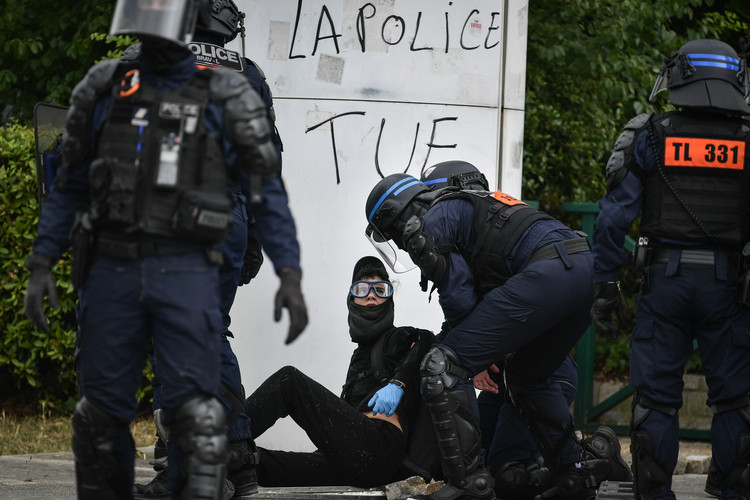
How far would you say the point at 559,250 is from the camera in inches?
191

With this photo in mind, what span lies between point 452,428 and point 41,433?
3151 mm

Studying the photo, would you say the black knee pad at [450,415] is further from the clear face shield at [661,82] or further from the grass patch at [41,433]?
the grass patch at [41,433]

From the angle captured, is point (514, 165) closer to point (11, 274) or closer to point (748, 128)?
point (748, 128)

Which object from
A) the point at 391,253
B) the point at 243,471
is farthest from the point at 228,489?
the point at 391,253

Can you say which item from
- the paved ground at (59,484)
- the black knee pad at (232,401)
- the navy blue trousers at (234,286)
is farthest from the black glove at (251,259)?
the paved ground at (59,484)

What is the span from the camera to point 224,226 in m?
3.49

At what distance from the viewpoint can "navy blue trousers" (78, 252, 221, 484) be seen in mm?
3443

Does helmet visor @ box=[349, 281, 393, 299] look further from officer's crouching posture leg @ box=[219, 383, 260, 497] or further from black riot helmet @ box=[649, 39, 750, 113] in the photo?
black riot helmet @ box=[649, 39, 750, 113]

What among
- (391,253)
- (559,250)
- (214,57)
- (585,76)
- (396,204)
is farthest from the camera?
(585,76)

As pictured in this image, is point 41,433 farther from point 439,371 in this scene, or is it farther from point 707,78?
point 707,78

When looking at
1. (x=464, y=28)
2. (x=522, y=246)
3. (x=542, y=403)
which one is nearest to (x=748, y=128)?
(x=522, y=246)

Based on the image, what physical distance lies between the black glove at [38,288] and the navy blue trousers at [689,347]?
95.9 inches

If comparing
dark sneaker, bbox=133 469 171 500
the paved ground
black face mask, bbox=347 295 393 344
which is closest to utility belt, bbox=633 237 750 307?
black face mask, bbox=347 295 393 344

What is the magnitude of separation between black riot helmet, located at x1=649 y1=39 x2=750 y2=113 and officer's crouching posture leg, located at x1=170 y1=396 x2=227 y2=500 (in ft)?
7.93
